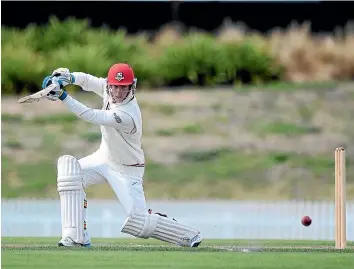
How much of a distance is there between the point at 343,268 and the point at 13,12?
1489 centimetres

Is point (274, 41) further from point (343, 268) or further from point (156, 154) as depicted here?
point (343, 268)

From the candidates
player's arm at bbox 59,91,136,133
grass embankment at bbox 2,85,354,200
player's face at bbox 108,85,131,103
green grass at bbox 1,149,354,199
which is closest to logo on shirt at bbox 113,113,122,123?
player's arm at bbox 59,91,136,133

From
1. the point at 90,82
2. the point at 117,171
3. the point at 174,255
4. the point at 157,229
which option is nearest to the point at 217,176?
the point at 90,82

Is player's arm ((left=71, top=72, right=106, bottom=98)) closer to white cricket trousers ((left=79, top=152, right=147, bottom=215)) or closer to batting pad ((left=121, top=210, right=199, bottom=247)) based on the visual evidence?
white cricket trousers ((left=79, top=152, right=147, bottom=215))

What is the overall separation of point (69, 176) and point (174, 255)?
117cm

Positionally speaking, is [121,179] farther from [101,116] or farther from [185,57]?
[185,57]

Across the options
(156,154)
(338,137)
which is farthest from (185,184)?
(338,137)

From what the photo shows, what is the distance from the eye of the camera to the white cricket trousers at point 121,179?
33.3ft

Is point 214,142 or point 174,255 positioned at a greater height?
point 214,142

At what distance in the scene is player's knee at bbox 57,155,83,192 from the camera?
395 inches

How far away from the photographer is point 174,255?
9.39m

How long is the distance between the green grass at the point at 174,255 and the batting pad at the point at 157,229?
0.34 ft

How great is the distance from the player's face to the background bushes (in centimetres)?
1083

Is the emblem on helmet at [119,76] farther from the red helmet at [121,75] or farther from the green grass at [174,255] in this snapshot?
the green grass at [174,255]
